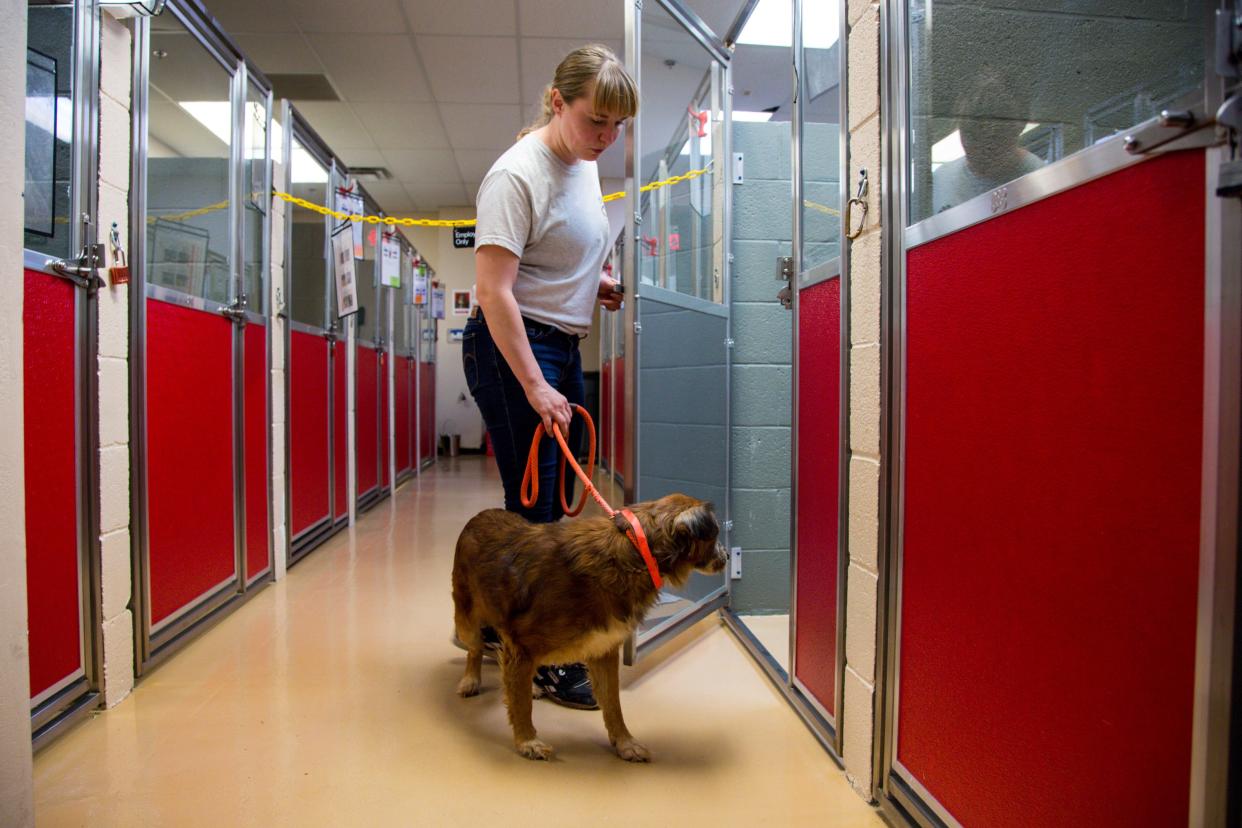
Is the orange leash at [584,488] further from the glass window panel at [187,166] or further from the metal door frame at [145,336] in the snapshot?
the glass window panel at [187,166]

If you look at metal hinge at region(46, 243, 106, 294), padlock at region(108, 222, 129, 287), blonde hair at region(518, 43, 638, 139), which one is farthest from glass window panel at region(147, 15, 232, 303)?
blonde hair at region(518, 43, 638, 139)

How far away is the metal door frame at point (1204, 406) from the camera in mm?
690

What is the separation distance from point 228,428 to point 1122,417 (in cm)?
277

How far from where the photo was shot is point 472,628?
1.84 m

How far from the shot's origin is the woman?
155cm

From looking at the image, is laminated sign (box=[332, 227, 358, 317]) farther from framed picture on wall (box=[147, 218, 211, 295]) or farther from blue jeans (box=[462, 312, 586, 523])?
blue jeans (box=[462, 312, 586, 523])

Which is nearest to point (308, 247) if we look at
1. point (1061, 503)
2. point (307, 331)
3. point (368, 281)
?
point (307, 331)

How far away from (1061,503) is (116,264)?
2188 millimetres

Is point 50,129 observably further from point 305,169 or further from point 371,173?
point 371,173

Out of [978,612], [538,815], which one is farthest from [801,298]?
[538,815]

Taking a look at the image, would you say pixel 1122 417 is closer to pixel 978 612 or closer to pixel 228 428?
pixel 978 612

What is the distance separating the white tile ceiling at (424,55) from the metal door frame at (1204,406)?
290cm

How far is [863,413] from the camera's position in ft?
4.76

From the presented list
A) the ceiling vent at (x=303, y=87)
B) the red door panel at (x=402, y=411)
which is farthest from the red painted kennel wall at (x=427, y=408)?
the ceiling vent at (x=303, y=87)
